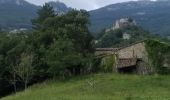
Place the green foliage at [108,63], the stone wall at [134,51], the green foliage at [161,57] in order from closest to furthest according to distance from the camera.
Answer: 1. the green foliage at [161,57]
2. the stone wall at [134,51]
3. the green foliage at [108,63]

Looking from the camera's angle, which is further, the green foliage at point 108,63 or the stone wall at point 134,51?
the green foliage at point 108,63

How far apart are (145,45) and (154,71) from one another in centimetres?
380

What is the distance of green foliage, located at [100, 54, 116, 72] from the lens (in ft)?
222

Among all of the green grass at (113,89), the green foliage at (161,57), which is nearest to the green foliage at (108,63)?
the green foliage at (161,57)

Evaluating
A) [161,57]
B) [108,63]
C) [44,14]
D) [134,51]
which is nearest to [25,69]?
[108,63]

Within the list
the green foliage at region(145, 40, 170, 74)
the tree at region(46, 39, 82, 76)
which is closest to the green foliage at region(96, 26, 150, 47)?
the tree at region(46, 39, 82, 76)

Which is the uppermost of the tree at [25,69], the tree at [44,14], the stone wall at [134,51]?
the tree at [44,14]

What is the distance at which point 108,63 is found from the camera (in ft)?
224

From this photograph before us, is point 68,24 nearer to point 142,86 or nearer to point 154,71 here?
point 154,71

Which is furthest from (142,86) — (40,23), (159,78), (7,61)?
(40,23)

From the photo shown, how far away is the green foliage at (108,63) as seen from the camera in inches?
2662

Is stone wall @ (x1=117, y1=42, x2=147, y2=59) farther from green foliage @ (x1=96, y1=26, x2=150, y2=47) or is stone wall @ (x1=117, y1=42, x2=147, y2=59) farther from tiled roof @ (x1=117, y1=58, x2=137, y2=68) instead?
green foliage @ (x1=96, y1=26, x2=150, y2=47)

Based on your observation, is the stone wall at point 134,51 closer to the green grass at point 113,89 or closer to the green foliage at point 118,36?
the green grass at point 113,89

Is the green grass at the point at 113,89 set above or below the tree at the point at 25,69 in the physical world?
below
